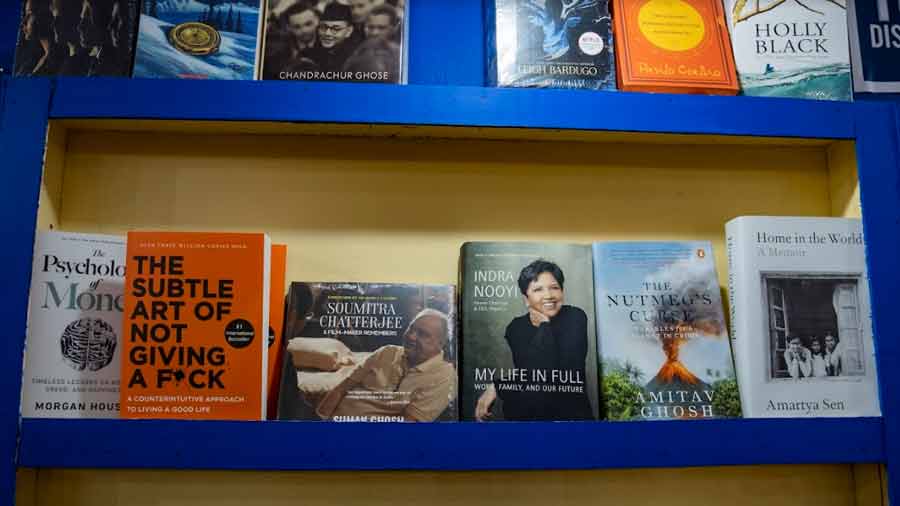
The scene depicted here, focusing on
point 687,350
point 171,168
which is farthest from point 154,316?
point 687,350

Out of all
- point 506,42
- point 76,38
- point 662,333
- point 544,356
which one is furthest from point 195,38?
point 662,333

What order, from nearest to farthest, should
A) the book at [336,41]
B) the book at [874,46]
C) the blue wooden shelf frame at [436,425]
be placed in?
the blue wooden shelf frame at [436,425], the book at [336,41], the book at [874,46]

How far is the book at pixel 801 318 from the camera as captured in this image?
1339 mm

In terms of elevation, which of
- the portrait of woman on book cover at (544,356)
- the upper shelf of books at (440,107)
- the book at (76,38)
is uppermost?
the book at (76,38)

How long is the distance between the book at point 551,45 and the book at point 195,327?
0.63 m

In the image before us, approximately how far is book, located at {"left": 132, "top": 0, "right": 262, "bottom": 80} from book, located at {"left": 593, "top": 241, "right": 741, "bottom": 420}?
0.84 meters

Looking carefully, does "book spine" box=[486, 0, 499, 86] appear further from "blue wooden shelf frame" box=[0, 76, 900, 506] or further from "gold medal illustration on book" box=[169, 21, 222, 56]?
"gold medal illustration on book" box=[169, 21, 222, 56]

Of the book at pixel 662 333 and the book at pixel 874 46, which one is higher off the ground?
the book at pixel 874 46

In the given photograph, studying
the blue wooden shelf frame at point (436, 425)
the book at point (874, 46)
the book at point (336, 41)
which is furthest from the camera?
the book at point (874, 46)

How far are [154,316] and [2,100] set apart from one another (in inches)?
20.2

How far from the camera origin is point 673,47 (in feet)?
4.81

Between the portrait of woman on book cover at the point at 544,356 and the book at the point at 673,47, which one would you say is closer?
the portrait of woman on book cover at the point at 544,356

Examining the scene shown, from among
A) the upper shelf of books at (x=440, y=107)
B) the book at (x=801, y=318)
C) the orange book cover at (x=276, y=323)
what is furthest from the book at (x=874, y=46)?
the orange book cover at (x=276, y=323)

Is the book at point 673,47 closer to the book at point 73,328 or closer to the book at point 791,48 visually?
the book at point 791,48
